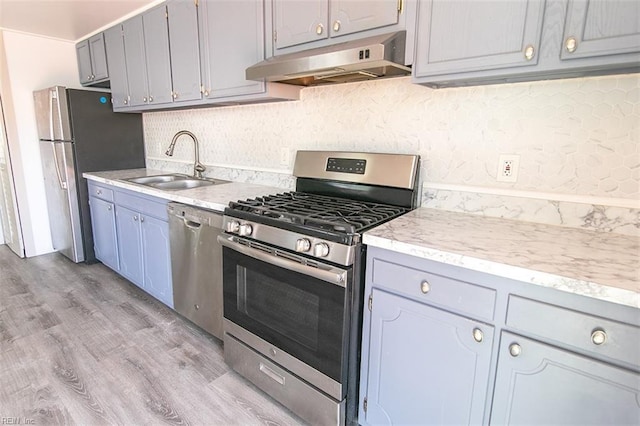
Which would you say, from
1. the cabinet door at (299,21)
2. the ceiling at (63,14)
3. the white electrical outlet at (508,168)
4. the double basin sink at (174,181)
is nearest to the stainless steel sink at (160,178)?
the double basin sink at (174,181)

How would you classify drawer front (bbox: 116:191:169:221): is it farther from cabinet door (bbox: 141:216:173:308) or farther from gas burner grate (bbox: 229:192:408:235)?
gas burner grate (bbox: 229:192:408:235)

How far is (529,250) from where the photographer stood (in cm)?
113

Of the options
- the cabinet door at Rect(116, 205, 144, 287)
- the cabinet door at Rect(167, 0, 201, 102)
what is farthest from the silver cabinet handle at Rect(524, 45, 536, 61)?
the cabinet door at Rect(116, 205, 144, 287)

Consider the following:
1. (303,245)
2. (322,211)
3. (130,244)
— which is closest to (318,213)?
(322,211)

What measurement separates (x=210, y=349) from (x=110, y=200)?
5.40ft

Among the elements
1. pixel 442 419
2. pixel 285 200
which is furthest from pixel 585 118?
pixel 285 200

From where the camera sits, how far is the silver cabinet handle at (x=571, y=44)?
3.60 feet

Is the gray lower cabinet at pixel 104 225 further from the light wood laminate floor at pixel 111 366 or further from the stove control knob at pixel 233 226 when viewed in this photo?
the stove control knob at pixel 233 226

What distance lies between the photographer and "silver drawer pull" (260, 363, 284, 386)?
5.37 ft

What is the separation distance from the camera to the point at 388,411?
1.39 m

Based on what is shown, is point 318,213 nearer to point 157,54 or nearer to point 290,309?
point 290,309

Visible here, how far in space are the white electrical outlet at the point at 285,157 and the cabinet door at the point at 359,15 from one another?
2.90ft

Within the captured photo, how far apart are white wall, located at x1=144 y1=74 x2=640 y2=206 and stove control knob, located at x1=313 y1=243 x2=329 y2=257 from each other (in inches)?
28.8

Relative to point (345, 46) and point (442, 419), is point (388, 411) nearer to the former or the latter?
point (442, 419)
